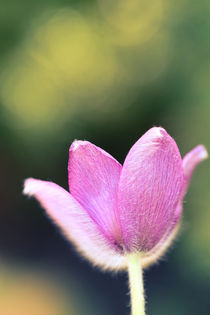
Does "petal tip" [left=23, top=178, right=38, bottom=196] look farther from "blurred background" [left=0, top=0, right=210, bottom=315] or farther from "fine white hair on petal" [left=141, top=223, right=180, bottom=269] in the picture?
"blurred background" [left=0, top=0, right=210, bottom=315]

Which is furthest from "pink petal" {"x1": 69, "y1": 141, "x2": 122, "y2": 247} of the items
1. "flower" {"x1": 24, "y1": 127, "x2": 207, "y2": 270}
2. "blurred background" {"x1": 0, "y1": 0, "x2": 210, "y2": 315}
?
"blurred background" {"x1": 0, "y1": 0, "x2": 210, "y2": 315}

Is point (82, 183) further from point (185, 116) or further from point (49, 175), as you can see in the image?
point (49, 175)

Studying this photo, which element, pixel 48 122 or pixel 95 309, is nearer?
pixel 95 309

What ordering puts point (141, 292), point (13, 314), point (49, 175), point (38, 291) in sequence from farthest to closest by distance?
point (49, 175), point (38, 291), point (13, 314), point (141, 292)

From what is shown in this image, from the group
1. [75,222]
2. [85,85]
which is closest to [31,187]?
[75,222]

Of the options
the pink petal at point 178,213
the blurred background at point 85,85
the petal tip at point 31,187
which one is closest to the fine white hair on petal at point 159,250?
the pink petal at point 178,213

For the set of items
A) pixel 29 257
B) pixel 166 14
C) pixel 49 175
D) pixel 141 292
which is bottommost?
pixel 141 292

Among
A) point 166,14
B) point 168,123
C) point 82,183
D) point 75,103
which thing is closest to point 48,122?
point 75,103
